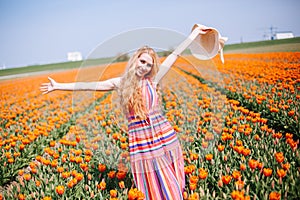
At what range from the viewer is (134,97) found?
2414 millimetres

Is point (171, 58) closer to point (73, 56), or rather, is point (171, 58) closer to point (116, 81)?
point (116, 81)

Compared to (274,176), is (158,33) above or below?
above

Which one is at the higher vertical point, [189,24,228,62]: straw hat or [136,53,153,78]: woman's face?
[189,24,228,62]: straw hat

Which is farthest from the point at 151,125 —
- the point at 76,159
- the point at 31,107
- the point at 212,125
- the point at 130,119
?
the point at 31,107

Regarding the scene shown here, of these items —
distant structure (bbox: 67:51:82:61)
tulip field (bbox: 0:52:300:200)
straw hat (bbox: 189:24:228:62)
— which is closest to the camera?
tulip field (bbox: 0:52:300:200)

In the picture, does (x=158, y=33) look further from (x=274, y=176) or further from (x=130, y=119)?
(x=274, y=176)

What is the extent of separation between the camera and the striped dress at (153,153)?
7.96ft

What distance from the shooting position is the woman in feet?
7.95

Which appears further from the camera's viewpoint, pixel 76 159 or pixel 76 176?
pixel 76 159

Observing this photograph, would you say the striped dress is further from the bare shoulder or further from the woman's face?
the bare shoulder

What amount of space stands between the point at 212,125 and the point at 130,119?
88cm

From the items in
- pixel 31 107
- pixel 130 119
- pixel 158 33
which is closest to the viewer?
pixel 158 33

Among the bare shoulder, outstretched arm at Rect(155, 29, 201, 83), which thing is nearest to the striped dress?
outstretched arm at Rect(155, 29, 201, 83)

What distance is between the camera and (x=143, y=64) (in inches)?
95.4
